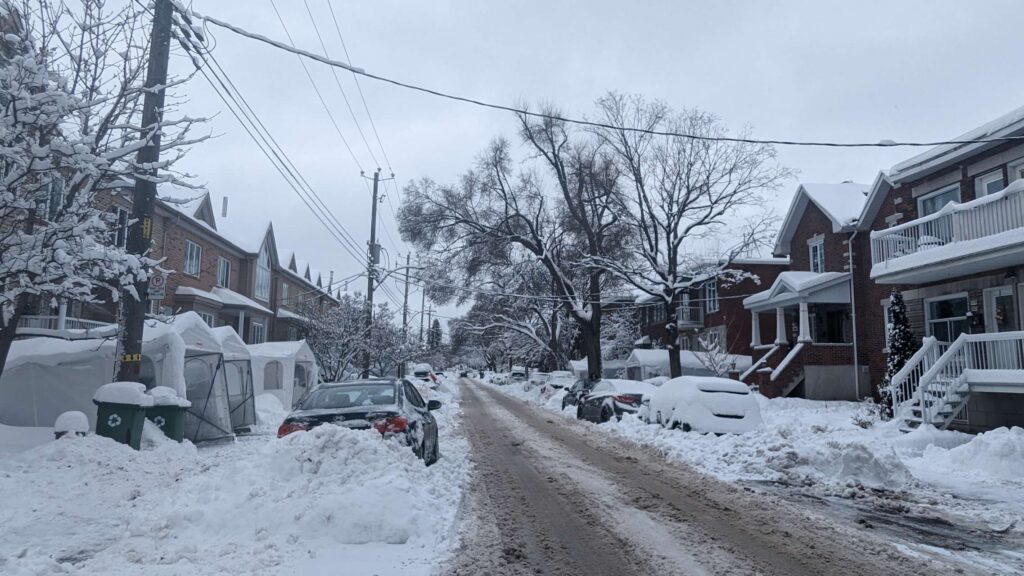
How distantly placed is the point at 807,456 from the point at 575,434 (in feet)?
25.6

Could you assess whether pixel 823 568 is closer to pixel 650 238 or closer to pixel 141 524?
pixel 141 524

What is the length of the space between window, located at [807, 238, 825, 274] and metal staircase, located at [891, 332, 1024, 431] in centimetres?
1135

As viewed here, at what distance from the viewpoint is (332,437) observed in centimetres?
844

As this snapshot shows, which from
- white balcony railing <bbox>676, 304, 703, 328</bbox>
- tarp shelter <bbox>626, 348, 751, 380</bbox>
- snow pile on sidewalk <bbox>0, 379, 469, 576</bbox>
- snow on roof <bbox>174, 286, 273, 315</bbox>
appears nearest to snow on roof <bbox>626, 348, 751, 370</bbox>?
tarp shelter <bbox>626, 348, 751, 380</bbox>

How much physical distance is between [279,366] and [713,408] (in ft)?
48.8

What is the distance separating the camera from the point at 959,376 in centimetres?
1673

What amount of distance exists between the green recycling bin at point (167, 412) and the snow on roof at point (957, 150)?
59.0ft

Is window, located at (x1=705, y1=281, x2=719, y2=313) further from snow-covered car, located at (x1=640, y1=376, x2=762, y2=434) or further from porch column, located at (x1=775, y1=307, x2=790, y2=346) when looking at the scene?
snow-covered car, located at (x1=640, y1=376, x2=762, y2=434)

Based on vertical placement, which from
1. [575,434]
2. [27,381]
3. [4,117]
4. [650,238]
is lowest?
[575,434]

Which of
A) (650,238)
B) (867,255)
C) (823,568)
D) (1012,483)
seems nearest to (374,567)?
(823,568)

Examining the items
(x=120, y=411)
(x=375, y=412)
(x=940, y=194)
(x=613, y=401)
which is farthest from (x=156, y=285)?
(x=940, y=194)

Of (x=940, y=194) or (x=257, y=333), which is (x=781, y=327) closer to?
(x=940, y=194)

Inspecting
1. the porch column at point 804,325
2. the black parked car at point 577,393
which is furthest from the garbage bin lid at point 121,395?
the porch column at point 804,325

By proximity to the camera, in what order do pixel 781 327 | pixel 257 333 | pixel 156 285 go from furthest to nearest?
pixel 257 333 < pixel 781 327 < pixel 156 285
